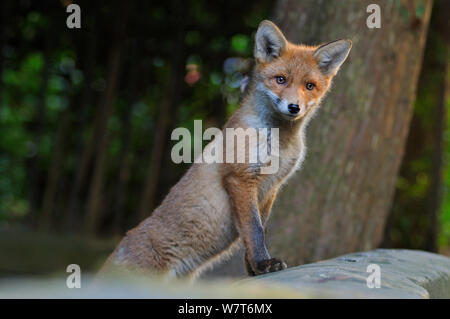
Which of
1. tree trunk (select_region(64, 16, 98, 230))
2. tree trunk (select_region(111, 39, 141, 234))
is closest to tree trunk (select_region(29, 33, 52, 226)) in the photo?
tree trunk (select_region(64, 16, 98, 230))

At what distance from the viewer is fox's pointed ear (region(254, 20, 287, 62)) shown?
11.2 feet

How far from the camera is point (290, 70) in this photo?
3.33 meters

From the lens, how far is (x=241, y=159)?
335 centimetres

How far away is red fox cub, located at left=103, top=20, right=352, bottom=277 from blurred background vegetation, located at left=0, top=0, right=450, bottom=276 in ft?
14.5

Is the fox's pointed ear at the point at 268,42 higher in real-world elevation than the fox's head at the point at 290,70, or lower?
higher

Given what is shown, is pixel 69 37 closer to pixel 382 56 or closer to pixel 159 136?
pixel 159 136

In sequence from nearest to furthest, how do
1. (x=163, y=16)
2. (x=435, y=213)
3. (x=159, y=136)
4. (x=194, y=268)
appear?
1. (x=194, y=268)
2. (x=435, y=213)
3. (x=159, y=136)
4. (x=163, y=16)

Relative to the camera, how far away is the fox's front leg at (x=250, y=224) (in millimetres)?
3219

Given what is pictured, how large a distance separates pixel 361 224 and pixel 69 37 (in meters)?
6.27

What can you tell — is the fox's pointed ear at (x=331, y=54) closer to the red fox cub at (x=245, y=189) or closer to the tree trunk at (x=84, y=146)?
the red fox cub at (x=245, y=189)

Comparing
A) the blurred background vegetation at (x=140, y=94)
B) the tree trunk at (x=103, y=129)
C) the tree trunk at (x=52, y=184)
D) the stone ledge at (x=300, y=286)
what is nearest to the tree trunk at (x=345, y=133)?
the stone ledge at (x=300, y=286)

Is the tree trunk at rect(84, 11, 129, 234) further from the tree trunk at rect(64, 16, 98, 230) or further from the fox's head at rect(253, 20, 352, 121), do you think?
the fox's head at rect(253, 20, 352, 121)

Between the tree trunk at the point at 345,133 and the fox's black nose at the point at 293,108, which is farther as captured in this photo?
the tree trunk at the point at 345,133
